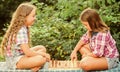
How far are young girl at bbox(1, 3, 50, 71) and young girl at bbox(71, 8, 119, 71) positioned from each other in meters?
0.46

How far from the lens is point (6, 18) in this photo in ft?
36.1

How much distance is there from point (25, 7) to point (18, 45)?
0.45 metres

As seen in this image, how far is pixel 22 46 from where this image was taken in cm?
440

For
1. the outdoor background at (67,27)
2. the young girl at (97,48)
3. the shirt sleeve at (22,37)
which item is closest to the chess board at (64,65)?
the young girl at (97,48)

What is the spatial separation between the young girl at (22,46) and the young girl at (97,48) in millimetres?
458

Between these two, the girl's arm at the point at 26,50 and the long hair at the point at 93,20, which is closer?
the girl's arm at the point at 26,50

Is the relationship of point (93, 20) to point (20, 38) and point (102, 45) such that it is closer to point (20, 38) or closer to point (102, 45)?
point (102, 45)

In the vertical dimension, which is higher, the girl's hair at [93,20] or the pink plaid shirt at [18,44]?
the girl's hair at [93,20]

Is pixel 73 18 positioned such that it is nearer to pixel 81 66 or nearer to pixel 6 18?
pixel 81 66

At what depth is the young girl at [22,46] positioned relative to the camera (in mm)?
4410

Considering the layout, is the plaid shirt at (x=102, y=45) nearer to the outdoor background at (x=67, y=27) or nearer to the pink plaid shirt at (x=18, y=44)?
the pink plaid shirt at (x=18, y=44)

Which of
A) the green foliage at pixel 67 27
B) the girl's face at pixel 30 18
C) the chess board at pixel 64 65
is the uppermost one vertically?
the girl's face at pixel 30 18

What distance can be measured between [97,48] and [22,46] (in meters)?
0.80

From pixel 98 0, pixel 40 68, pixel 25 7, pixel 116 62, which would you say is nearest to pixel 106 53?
pixel 116 62
